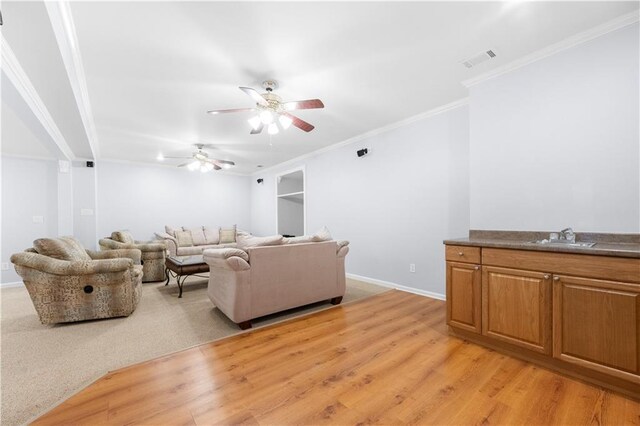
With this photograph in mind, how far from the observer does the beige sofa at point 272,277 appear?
8.80 ft

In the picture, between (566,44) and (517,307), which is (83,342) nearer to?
(517,307)

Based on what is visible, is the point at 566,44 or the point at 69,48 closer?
the point at 69,48

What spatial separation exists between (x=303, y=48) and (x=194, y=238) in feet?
18.8

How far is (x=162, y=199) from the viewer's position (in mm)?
6789

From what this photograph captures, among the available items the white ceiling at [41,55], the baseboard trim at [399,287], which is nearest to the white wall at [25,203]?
the white ceiling at [41,55]

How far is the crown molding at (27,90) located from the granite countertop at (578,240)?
3987 millimetres

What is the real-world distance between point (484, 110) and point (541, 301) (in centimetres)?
197

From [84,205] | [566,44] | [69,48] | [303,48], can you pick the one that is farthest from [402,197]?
[84,205]

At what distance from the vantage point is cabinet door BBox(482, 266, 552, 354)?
77.0 inches

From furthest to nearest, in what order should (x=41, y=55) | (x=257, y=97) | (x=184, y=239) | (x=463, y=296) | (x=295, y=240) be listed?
(x=184, y=239) < (x=295, y=240) < (x=257, y=97) < (x=463, y=296) < (x=41, y=55)

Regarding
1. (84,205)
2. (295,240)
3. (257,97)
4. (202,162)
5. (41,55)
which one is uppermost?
(41,55)

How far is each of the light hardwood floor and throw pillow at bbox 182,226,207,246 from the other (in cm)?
476

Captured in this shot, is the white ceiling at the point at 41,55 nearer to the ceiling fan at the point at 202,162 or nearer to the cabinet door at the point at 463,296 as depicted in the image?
the ceiling fan at the point at 202,162

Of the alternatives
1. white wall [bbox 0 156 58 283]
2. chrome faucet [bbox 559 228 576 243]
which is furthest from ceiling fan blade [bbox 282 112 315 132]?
white wall [bbox 0 156 58 283]
